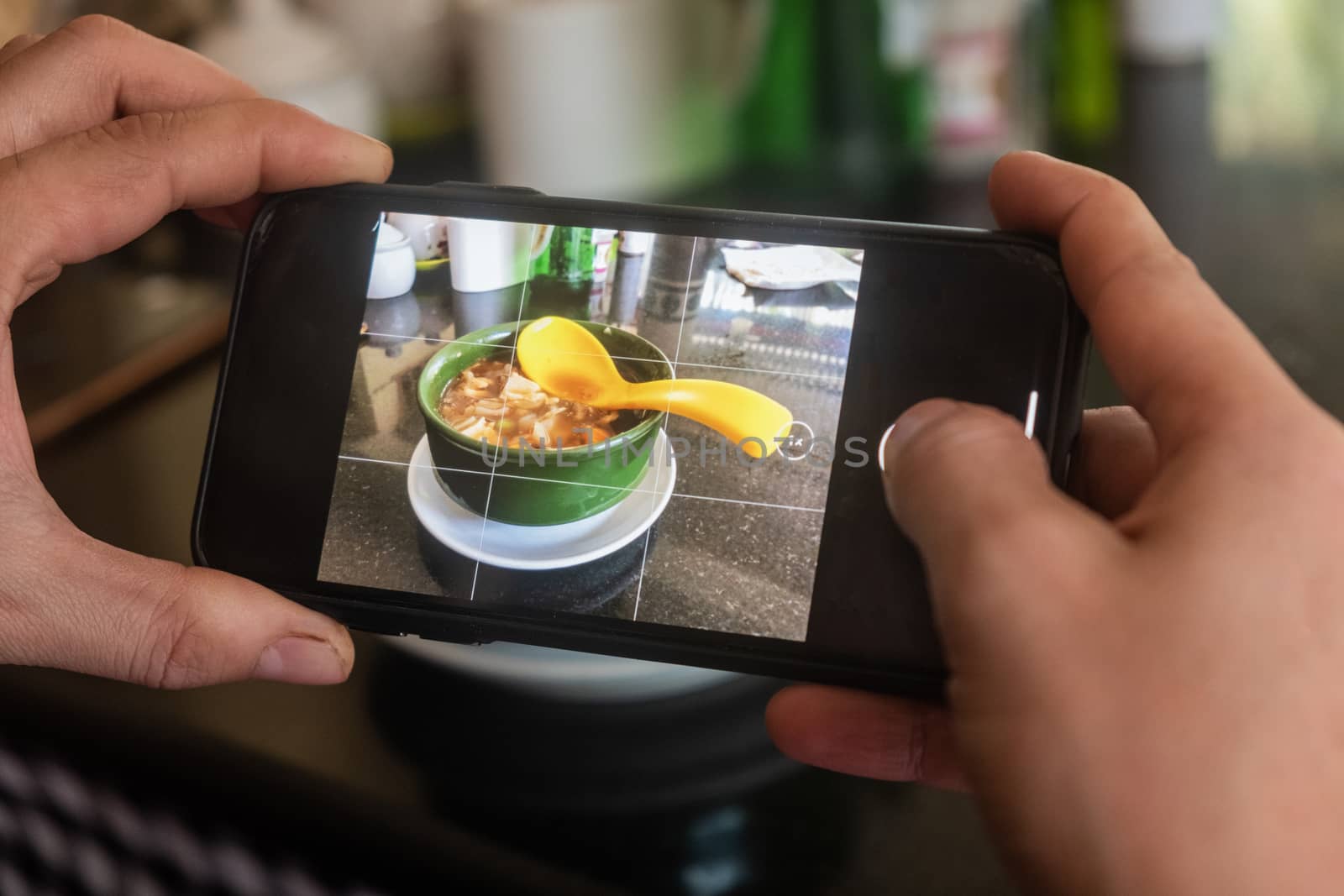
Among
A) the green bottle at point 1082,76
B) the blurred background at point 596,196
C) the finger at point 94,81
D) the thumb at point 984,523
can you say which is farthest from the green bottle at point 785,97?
the thumb at point 984,523

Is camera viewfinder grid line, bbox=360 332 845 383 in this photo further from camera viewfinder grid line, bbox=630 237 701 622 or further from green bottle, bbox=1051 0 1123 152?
green bottle, bbox=1051 0 1123 152

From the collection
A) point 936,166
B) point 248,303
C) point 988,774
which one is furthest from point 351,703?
point 936,166

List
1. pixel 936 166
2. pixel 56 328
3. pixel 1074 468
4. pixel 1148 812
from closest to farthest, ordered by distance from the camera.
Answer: pixel 1148 812 < pixel 1074 468 < pixel 56 328 < pixel 936 166

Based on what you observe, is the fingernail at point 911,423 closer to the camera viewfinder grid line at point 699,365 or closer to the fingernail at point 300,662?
the camera viewfinder grid line at point 699,365

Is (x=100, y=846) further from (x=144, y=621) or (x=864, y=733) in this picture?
(x=864, y=733)

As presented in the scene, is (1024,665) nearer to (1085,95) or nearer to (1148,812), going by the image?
(1148,812)

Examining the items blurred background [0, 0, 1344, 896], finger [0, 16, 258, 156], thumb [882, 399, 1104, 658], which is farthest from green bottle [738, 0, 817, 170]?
thumb [882, 399, 1104, 658]
